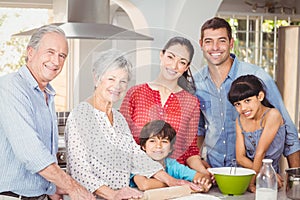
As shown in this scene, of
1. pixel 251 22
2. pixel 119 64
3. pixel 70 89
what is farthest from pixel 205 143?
pixel 251 22

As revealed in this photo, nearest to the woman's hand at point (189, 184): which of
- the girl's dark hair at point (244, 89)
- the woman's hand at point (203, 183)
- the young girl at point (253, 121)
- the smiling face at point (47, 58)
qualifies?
the woman's hand at point (203, 183)

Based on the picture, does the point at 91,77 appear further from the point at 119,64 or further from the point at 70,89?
the point at 70,89

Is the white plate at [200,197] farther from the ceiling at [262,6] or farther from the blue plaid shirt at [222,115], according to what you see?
the ceiling at [262,6]

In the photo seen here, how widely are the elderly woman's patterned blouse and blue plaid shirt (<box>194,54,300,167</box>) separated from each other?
411 mm

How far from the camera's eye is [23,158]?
6.79 feet

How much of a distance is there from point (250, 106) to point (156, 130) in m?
0.47

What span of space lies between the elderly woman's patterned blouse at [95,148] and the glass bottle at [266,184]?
0.54m

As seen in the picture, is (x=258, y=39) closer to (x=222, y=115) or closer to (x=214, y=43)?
(x=214, y=43)

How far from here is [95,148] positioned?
2.26 metres

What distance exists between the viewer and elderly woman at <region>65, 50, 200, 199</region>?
7.38ft

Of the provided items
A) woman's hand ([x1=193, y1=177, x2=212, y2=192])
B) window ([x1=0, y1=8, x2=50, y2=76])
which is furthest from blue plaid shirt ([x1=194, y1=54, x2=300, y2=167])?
window ([x1=0, y1=8, x2=50, y2=76])

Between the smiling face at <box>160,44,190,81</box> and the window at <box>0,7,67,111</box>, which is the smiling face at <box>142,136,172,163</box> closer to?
the smiling face at <box>160,44,190,81</box>

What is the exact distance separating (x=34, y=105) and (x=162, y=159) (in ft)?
1.95

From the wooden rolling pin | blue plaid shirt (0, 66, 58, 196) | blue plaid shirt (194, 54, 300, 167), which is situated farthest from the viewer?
blue plaid shirt (194, 54, 300, 167)
